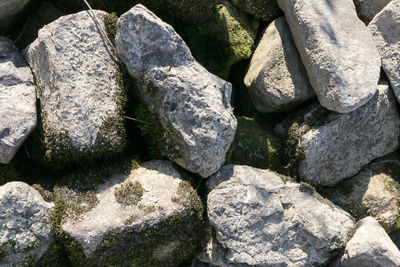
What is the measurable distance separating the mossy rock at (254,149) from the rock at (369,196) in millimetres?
850

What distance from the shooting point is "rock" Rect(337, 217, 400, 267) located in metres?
4.55

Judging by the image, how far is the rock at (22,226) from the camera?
4004 millimetres

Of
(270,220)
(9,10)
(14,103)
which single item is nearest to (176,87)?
(14,103)

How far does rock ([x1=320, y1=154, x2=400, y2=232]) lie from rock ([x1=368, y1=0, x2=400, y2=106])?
1.17 meters

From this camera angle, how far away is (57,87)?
4.34 meters

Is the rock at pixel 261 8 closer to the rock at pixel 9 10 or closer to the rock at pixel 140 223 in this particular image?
the rock at pixel 140 223

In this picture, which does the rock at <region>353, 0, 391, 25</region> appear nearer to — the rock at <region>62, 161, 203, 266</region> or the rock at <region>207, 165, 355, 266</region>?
the rock at <region>207, 165, 355, 266</region>

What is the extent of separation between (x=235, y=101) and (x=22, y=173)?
10.4 ft

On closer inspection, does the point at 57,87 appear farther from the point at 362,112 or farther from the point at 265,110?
the point at 362,112

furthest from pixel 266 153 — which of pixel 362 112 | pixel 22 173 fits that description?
pixel 22 173

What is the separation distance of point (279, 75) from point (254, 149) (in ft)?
3.51

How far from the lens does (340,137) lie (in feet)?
16.5

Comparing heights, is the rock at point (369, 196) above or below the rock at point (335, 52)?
below

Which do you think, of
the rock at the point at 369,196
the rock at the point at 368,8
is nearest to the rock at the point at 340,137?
the rock at the point at 369,196
